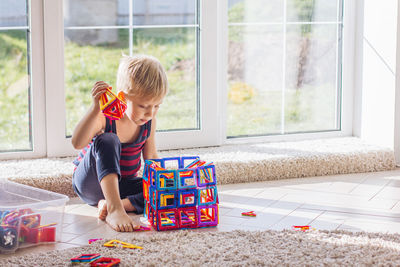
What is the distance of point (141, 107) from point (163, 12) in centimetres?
98

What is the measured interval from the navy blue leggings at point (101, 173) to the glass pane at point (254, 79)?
97 centimetres

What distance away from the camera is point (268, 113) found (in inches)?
124

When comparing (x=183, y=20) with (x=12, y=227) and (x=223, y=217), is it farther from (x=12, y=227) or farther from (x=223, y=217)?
(x=12, y=227)

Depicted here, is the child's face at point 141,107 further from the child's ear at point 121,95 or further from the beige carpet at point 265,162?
the beige carpet at point 265,162

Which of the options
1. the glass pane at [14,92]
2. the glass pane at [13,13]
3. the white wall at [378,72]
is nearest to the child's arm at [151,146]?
the glass pane at [14,92]

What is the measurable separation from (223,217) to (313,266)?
0.59 meters

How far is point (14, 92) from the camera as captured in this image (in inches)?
104

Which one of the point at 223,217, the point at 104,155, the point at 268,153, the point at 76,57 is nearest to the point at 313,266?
the point at 223,217

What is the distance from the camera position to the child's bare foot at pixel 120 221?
6.28ft

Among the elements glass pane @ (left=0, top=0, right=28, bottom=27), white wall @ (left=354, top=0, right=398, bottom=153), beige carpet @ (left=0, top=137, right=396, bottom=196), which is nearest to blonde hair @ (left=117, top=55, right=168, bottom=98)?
beige carpet @ (left=0, top=137, right=396, bottom=196)

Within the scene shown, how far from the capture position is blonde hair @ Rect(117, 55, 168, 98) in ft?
6.51

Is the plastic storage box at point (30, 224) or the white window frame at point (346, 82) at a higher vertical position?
the white window frame at point (346, 82)

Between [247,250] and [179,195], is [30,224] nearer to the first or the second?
[179,195]

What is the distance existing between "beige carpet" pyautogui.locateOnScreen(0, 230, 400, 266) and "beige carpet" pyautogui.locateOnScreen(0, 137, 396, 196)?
27.6 inches
